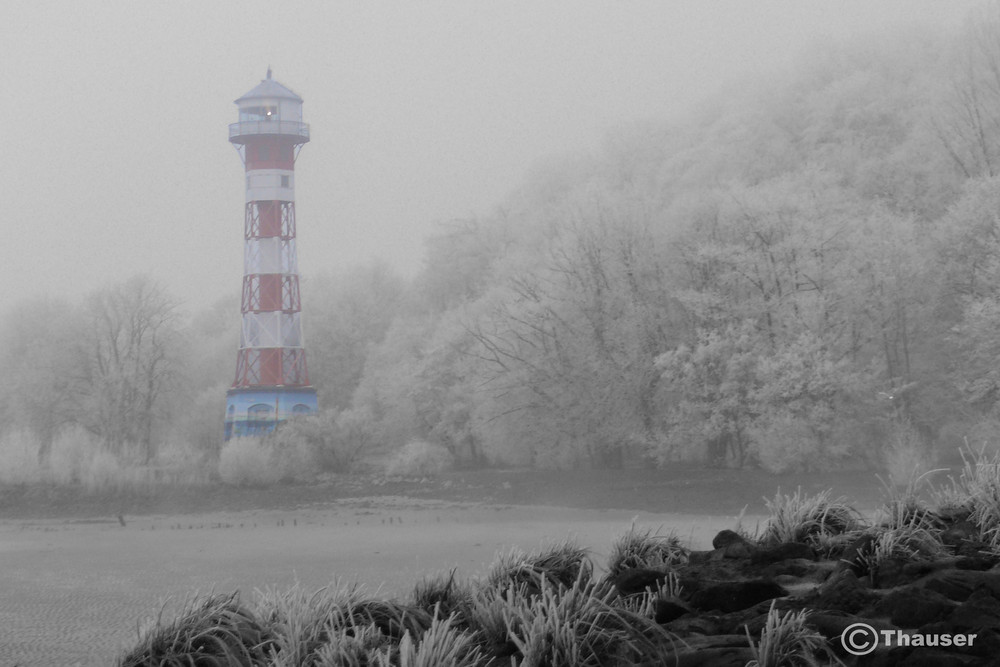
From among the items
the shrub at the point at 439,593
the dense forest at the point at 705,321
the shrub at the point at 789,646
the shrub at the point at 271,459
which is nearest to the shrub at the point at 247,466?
the shrub at the point at 271,459

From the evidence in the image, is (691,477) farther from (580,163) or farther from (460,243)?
(580,163)

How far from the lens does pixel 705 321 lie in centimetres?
2995

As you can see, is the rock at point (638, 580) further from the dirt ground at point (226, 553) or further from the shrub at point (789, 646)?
the shrub at point (789, 646)

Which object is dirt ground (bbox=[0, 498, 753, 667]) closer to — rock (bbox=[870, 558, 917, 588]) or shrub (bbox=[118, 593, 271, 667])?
shrub (bbox=[118, 593, 271, 667])

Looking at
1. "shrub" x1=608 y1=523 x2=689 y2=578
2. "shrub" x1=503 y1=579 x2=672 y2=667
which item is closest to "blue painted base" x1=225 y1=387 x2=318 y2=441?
"shrub" x1=608 y1=523 x2=689 y2=578

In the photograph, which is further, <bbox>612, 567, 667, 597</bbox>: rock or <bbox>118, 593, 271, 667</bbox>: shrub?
<bbox>612, 567, 667, 597</bbox>: rock

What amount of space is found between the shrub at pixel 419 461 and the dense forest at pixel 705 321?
4.26 ft

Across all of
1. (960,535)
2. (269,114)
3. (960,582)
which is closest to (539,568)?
(960,582)

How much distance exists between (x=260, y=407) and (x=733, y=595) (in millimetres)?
40046

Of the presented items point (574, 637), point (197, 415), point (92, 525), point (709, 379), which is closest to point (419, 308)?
point (197, 415)

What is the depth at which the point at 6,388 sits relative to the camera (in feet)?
148

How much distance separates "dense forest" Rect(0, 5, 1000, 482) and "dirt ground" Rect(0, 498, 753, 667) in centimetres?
550

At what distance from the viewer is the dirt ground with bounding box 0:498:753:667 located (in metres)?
9.68

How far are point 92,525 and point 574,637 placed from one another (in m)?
22.0
